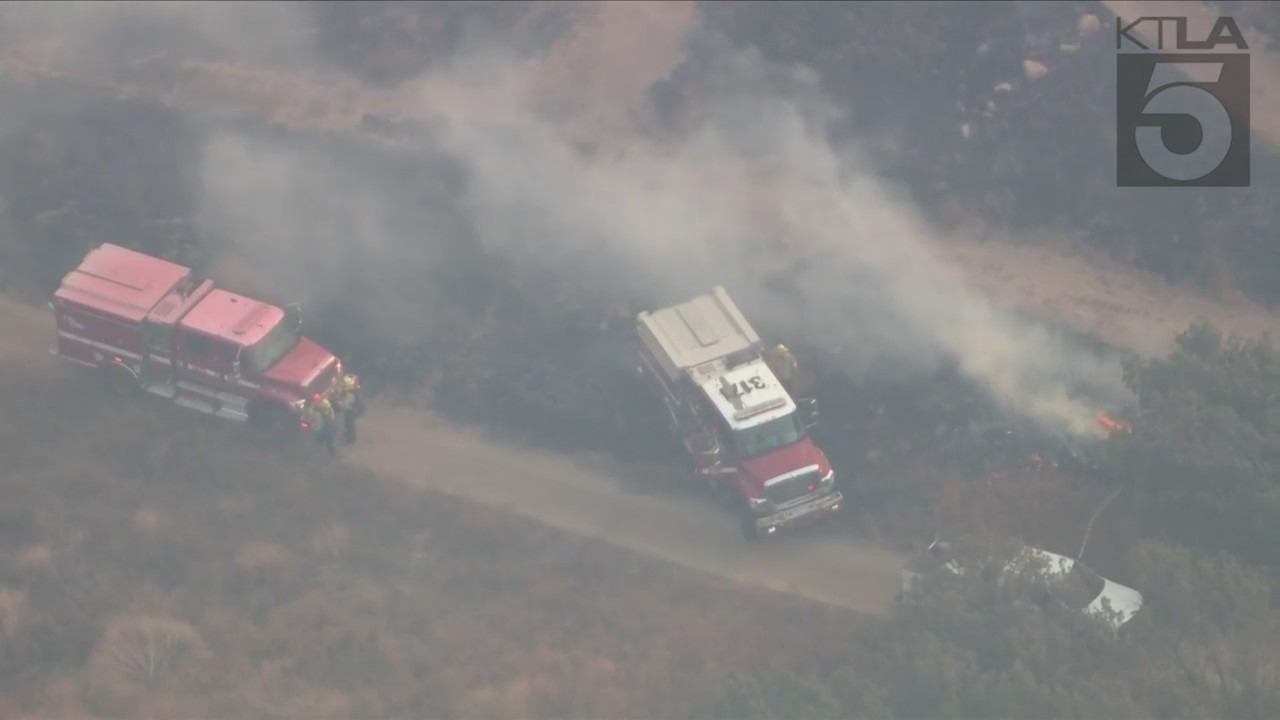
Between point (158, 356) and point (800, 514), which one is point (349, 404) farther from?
point (800, 514)

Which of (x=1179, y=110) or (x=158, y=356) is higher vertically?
(x=1179, y=110)

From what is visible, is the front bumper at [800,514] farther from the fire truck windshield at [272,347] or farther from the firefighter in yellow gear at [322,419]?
the fire truck windshield at [272,347]

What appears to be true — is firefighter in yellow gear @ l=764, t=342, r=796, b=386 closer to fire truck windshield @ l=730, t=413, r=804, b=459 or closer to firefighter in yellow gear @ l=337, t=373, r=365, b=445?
fire truck windshield @ l=730, t=413, r=804, b=459

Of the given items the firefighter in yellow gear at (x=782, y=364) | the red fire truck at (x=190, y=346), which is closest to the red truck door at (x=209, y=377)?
the red fire truck at (x=190, y=346)

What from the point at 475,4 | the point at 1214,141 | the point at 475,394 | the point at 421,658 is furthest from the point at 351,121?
the point at 1214,141

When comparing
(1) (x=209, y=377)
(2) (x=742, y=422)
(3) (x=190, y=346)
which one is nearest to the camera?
(2) (x=742, y=422)

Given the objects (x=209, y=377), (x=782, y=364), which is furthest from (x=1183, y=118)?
(x=209, y=377)

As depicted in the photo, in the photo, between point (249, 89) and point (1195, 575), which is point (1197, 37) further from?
point (249, 89)
